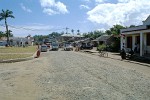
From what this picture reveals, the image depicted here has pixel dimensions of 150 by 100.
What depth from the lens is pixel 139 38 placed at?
37.8 meters

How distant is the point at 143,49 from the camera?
107 ft

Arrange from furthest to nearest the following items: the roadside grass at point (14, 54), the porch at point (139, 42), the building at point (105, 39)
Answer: the building at point (105, 39)
the roadside grass at point (14, 54)
the porch at point (139, 42)

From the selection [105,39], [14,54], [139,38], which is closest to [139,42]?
[139,38]

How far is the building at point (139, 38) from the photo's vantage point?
31953mm

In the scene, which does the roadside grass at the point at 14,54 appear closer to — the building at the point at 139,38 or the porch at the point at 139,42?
the building at the point at 139,38

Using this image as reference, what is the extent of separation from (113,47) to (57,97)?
4042 centimetres

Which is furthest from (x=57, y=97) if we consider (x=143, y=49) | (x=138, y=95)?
(x=143, y=49)

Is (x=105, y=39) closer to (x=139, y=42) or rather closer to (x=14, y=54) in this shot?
(x=139, y=42)

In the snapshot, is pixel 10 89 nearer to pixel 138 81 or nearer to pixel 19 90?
pixel 19 90

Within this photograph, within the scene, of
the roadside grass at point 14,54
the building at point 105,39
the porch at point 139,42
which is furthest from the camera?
the building at point 105,39

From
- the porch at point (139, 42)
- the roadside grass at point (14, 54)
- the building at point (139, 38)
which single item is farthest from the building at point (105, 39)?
the building at point (139, 38)

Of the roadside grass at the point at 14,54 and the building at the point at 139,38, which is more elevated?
the building at the point at 139,38

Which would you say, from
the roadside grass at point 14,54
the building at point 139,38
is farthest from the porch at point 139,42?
the roadside grass at point 14,54

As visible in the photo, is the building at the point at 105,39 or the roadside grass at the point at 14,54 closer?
the roadside grass at the point at 14,54
